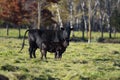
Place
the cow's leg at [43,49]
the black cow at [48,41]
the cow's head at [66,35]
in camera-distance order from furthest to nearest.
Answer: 1. the black cow at [48,41]
2. the cow's leg at [43,49]
3. the cow's head at [66,35]

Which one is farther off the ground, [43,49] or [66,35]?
[66,35]

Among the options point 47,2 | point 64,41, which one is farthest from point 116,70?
point 47,2

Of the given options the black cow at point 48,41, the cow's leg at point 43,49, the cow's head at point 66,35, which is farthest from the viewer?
the black cow at point 48,41

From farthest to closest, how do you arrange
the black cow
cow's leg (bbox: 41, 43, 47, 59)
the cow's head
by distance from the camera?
the black cow → cow's leg (bbox: 41, 43, 47, 59) → the cow's head

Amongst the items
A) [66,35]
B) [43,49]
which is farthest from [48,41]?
[66,35]

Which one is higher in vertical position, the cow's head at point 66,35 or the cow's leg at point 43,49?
the cow's head at point 66,35

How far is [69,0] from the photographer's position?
57.9m

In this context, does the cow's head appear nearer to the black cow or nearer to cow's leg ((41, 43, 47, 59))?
the black cow

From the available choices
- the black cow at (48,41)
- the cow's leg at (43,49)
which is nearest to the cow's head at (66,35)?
the black cow at (48,41)

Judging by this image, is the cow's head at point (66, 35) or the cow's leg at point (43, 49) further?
the cow's leg at point (43, 49)

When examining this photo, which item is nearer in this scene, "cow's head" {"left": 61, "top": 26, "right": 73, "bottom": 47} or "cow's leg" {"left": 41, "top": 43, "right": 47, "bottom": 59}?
"cow's head" {"left": 61, "top": 26, "right": 73, "bottom": 47}

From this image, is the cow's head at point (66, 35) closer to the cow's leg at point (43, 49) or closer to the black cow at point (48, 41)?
the black cow at point (48, 41)

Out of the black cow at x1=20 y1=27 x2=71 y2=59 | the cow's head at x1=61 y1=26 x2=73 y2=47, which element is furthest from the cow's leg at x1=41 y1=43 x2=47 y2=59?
the cow's head at x1=61 y1=26 x2=73 y2=47

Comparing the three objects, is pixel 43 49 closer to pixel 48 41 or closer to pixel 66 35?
pixel 48 41
